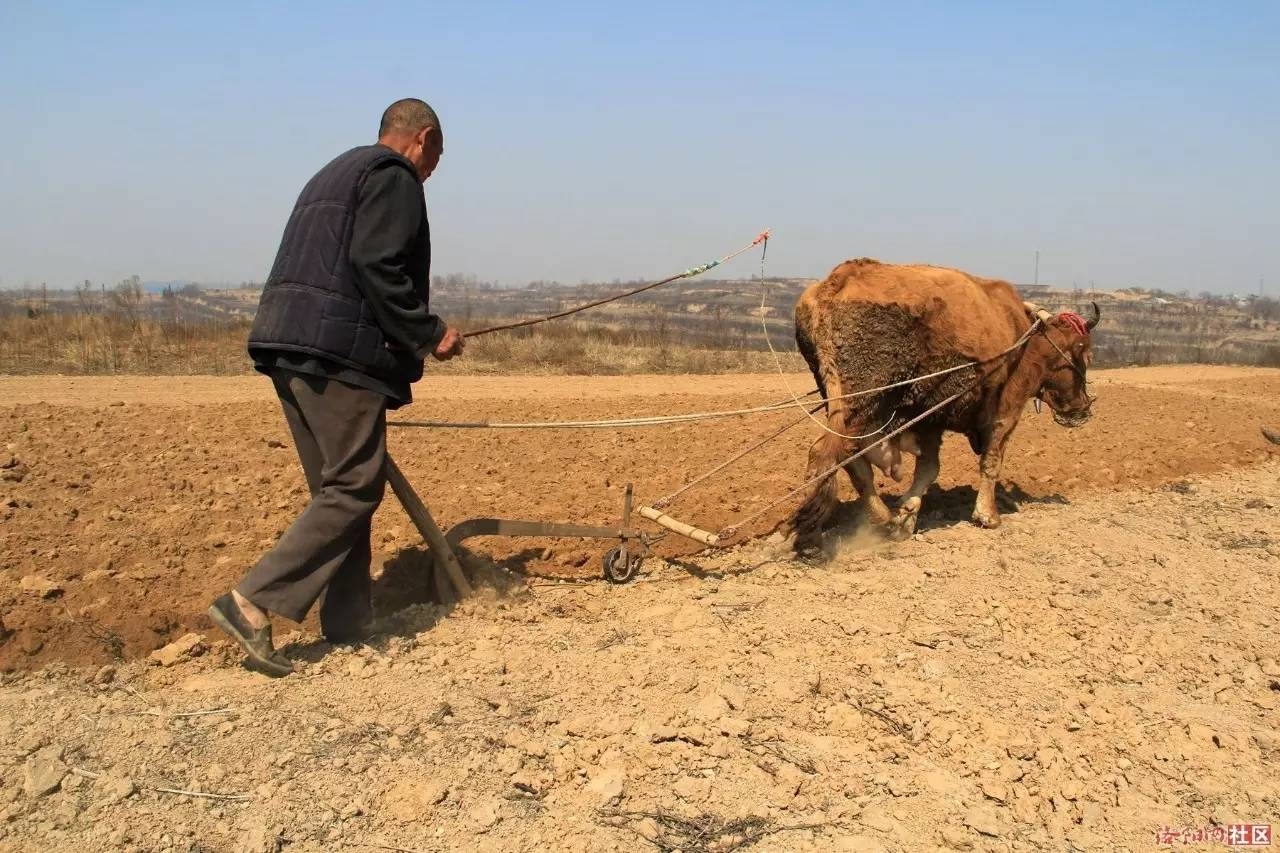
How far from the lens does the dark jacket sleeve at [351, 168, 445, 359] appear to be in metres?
4.13

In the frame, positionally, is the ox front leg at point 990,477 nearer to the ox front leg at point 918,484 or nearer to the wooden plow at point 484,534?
the ox front leg at point 918,484

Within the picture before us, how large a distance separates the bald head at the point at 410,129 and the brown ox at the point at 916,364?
2.86 metres

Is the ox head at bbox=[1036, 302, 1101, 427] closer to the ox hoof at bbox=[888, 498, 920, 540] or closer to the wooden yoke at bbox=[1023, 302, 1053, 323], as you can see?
the wooden yoke at bbox=[1023, 302, 1053, 323]

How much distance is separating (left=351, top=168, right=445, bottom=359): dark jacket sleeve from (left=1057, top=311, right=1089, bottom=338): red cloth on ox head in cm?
519

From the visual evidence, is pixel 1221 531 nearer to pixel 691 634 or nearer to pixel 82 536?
pixel 691 634

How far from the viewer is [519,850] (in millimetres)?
3148

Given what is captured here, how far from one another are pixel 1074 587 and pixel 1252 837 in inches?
95.2

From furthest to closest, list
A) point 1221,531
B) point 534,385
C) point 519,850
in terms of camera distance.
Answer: point 534,385 → point 1221,531 → point 519,850

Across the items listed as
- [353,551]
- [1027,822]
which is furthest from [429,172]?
[1027,822]

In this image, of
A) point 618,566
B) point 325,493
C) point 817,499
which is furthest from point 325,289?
point 817,499

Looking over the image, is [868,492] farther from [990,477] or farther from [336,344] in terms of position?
[336,344]

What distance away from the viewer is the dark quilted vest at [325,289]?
4.13 meters

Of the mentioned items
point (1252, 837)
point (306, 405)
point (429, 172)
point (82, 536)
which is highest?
point (429, 172)

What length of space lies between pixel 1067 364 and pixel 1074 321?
13.6 inches
